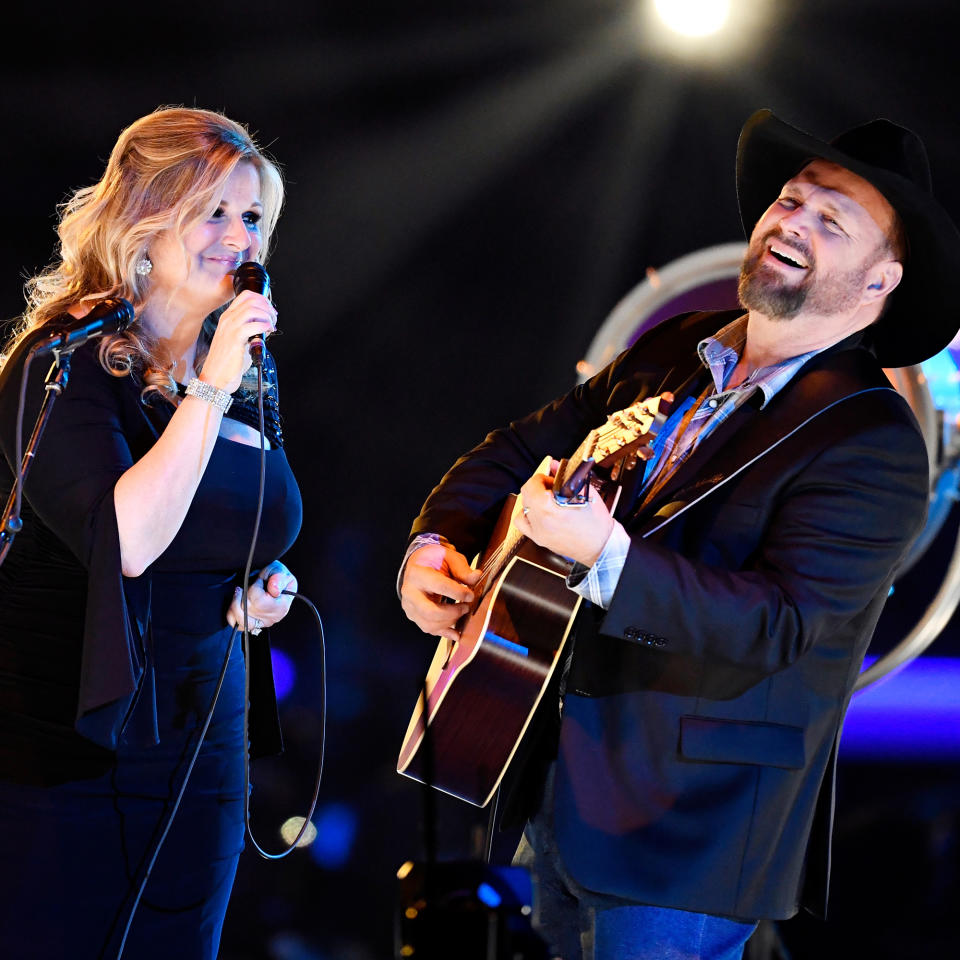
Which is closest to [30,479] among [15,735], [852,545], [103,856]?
[15,735]

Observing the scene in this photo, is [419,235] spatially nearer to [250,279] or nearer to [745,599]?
[250,279]

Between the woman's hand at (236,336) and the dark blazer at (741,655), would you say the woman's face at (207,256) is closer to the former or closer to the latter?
the woman's hand at (236,336)

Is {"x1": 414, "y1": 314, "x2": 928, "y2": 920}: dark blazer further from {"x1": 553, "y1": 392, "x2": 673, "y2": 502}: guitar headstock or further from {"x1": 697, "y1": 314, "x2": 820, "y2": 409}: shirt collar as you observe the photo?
{"x1": 553, "y1": 392, "x2": 673, "y2": 502}: guitar headstock

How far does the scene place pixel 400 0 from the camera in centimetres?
400

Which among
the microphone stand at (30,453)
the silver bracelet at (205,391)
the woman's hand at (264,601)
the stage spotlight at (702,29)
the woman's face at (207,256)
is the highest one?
the stage spotlight at (702,29)

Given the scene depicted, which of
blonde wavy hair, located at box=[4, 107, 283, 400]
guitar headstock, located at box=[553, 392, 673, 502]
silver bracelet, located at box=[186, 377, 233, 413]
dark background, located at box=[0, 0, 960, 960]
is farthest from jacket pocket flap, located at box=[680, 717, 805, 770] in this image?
dark background, located at box=[0, 0, 960, 960]

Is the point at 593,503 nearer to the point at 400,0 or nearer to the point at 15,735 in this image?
the point at 15,735

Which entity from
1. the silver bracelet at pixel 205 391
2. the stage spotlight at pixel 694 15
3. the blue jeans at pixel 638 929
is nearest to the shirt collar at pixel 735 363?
the blue jeans at pixel 638 929

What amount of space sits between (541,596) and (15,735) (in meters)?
1.19

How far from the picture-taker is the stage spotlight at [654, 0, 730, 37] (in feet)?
12.6

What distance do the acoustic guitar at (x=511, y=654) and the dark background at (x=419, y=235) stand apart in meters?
2.12

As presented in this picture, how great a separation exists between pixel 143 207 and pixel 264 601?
3.34 ft

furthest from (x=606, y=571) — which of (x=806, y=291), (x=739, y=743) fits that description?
(x=806, y=291)

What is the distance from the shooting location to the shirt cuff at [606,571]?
6.26 feet
